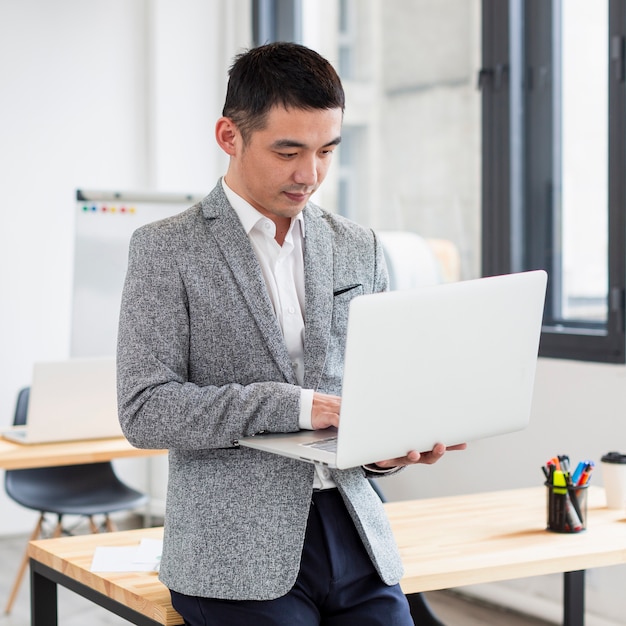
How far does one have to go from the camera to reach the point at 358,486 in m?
1.63

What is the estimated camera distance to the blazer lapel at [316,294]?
159 centimetres

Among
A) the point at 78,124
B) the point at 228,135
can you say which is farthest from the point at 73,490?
the point at 228,135

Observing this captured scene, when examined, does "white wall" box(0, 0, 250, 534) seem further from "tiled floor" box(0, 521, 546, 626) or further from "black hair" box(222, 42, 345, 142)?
"black hair" box(222, 42, 345, 142)

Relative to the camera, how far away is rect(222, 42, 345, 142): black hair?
1513 mm

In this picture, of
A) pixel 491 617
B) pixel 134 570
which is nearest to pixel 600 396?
pixel 491 617

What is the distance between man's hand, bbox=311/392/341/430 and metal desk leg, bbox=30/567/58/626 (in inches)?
35.8

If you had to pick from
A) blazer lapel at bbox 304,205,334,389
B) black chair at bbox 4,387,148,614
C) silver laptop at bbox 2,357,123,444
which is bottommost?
black chair at bbox 4,387,148,614

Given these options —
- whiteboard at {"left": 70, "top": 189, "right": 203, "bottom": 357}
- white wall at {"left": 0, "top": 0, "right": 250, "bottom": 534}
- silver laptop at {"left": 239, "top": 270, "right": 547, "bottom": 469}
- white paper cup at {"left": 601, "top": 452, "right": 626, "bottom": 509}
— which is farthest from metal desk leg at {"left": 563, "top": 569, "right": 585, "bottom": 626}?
white wall at {"left": 0, "top": 0, "right": 250, "bottom": 534}

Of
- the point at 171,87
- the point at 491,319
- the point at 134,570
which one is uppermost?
the point at 171,87

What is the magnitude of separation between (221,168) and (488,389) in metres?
4.01

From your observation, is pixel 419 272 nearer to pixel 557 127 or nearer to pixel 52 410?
pixel 557 127

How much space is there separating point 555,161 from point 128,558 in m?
2.48

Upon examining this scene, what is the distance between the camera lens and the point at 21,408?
3.95 metres

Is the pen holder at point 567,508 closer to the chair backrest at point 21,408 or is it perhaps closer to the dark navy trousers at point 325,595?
the dark navy trousers at point 325,595
